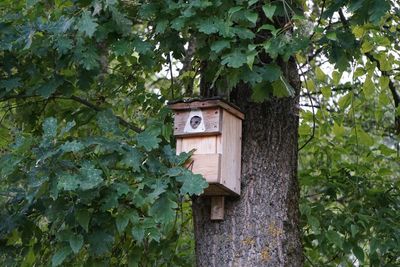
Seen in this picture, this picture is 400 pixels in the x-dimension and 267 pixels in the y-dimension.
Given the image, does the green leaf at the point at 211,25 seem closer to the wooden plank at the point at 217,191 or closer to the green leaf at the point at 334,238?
the wooden plank at the point at 217,191

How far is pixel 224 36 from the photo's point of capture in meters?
2.67

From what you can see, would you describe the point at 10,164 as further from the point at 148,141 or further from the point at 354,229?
the point at 354,229

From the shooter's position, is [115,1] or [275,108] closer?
[115,1]

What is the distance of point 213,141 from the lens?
2.81 m

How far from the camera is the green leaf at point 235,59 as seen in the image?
2633mm

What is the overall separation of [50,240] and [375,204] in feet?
5.55

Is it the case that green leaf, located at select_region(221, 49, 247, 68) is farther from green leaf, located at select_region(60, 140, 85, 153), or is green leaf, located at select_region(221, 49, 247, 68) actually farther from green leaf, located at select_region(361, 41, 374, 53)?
green leaf, located at select_region(361, 41, 374, 53)

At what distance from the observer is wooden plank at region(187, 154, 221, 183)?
2.72m

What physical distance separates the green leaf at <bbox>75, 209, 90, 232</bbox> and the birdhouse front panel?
458 mm

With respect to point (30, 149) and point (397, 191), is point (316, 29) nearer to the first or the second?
point (30, 149)

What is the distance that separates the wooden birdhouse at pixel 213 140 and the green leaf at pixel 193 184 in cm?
16

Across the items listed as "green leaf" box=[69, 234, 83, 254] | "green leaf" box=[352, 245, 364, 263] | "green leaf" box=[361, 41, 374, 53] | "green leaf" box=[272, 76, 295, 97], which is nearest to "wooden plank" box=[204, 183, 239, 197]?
"green leaf" box=[272, 76, 295, 97]

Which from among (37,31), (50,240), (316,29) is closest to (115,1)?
(37,31)

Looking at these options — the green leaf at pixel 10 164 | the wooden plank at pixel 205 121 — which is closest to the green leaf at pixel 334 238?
the wooden plank at pixel 205 121
